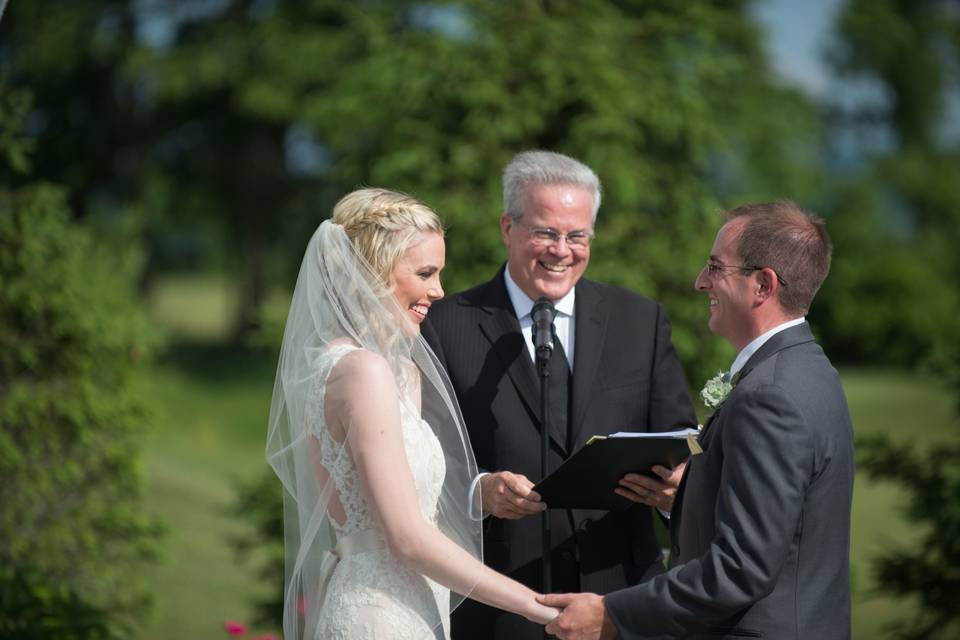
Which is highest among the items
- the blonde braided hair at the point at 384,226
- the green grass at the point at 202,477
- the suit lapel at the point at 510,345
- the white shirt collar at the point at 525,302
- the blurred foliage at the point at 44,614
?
the blonde braided hair at the point at 384,226

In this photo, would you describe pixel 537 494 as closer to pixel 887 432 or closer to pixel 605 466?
pixel 605 466

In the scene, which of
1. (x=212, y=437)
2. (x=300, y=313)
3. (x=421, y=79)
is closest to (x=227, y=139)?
(x=212, y=437)

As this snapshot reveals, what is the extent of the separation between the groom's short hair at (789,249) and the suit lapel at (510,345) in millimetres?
1213

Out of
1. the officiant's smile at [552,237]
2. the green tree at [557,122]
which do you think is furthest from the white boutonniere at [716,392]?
the green tree at [557,122]

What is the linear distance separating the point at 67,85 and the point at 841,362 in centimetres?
1961

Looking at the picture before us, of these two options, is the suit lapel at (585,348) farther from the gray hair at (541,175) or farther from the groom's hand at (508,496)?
the groom's hand at (508,496)

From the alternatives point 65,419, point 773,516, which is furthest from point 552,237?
point 65,419

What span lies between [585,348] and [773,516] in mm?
1434

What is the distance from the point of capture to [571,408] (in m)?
4.27

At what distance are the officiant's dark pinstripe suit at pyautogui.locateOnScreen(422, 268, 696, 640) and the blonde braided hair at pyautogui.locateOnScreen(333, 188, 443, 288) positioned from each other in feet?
2.69

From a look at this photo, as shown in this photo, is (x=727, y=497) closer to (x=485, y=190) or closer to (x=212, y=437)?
(x=485, y=190)

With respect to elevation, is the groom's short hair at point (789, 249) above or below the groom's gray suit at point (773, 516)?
above

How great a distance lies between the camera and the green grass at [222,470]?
379 inches

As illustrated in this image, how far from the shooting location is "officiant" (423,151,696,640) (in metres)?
4.18
